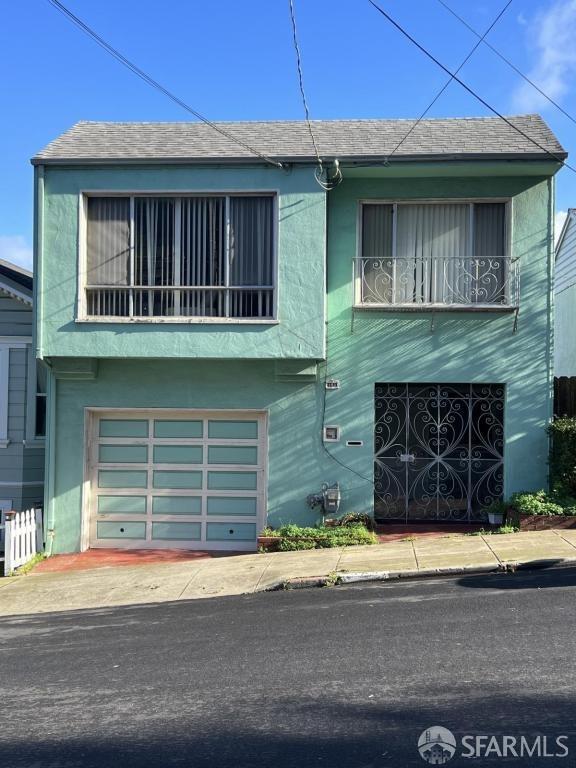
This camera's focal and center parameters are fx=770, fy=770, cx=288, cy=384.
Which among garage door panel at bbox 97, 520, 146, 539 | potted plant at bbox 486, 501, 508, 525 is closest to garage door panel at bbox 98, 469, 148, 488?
garage door panel at bbox 97, 520, 146, 539

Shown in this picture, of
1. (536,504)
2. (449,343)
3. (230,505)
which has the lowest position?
(230,505)

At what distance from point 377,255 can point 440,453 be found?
10.7ft

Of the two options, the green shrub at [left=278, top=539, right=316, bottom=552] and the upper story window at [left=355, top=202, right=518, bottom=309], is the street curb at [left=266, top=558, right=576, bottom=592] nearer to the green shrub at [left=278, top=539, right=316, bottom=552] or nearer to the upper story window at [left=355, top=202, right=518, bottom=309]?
the green shrub at [left=278, top=539, right=316, bottom=552]

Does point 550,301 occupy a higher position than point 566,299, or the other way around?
point 566,299

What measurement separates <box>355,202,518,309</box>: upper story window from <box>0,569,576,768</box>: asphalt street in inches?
193

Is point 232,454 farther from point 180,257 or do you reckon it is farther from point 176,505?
point 180,257

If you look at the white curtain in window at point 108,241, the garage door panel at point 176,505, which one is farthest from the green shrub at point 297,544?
the white curtain in window at point 108,241

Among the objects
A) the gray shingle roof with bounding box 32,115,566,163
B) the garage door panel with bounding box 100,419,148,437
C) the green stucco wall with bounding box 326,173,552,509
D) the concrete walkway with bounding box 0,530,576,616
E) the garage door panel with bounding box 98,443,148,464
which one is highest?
the gray shingle roof with bounding box 32,115,566,163

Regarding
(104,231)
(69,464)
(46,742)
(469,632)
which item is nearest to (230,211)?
(104,231)

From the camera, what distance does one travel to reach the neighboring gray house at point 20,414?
1305 centimetres

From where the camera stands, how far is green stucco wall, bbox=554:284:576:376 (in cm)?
1861

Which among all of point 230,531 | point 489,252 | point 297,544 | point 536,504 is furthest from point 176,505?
point 489,252

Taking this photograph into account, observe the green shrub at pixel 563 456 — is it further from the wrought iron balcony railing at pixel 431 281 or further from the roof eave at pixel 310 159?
the roof eave at pixel 310 159

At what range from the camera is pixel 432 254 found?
12.1m
